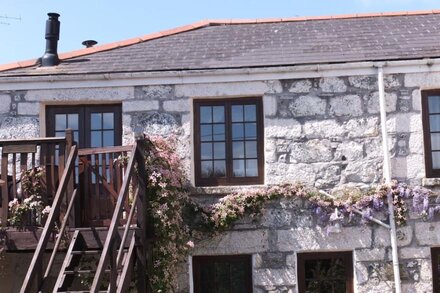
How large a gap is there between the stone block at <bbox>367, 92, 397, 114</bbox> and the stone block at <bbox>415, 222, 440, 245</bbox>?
5.06ft

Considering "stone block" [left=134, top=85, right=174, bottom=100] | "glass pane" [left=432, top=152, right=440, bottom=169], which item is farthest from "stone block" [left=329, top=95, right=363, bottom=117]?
"stone block" [left=134, top=85, right=174, bottom=100]

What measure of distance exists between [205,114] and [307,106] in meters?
1.36

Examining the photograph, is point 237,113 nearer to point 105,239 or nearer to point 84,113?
point 84,113

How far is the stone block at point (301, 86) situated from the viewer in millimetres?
8773

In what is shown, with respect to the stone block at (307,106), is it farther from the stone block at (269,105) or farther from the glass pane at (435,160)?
the glass pane at (435,160)

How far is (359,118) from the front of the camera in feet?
28.5

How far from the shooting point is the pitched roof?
9.05 metres

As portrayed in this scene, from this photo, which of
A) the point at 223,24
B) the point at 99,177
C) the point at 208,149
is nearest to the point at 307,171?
the point at 208,149

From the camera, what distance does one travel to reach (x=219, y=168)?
8875 mm

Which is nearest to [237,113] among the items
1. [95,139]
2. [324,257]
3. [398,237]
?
[95,139]

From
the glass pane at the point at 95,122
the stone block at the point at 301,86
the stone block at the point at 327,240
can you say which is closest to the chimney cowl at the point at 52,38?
the glass pane at the point at 95,122

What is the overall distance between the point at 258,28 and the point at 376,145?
3260 millimetres

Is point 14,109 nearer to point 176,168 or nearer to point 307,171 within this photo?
point 176,168

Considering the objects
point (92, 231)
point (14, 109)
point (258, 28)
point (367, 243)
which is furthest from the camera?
point (258, 28)
